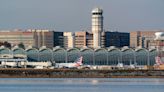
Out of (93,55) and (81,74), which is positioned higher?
(93,55)

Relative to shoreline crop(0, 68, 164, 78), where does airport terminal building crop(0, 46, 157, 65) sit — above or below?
above

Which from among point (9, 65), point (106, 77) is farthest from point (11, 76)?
point (9, 65)

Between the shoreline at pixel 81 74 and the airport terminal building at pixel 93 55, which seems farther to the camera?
the airport terminal building at pixel 93 55

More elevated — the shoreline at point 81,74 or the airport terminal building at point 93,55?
the airport terminal building at point 93,55

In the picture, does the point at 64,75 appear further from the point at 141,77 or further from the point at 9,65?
the point at 9,65

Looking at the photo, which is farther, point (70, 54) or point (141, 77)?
point (70, 54)

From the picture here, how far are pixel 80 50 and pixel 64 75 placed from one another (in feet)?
159

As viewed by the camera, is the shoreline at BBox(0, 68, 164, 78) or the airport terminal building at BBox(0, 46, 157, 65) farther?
the airport terminal building at BBox(0, 46, 157, 65)

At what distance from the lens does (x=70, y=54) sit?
166375mm

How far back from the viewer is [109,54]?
166000 millimetres

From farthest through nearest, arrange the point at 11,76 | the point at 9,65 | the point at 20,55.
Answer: the point at 20,55 < the point at 9,65 < the point at 11,76

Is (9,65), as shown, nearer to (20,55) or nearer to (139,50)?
(20,55)

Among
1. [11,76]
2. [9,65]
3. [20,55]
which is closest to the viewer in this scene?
[11,76]

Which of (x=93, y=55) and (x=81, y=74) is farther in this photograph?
(x=93, y=55)
